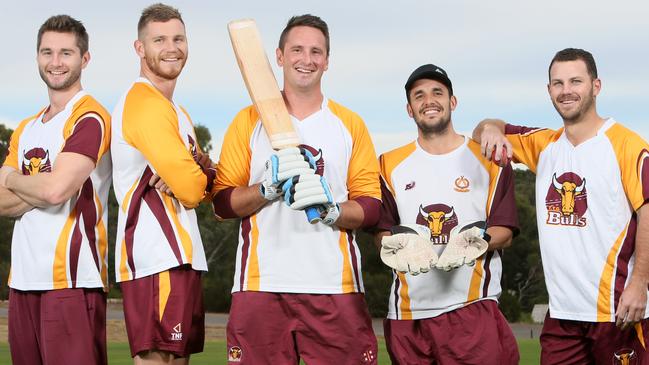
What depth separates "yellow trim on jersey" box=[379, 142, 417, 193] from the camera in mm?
5546

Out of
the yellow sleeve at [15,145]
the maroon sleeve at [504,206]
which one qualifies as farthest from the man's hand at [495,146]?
the yellow sleeve at [15,145]

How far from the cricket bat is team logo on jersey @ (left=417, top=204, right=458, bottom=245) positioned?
2.76ft

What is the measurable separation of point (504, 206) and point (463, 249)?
424 mm

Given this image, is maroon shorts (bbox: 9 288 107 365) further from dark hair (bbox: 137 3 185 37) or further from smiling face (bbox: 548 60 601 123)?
smiling face (bbox: 548 60 601 123)

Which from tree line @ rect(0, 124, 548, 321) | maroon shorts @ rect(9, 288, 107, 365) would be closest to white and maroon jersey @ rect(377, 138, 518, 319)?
maroon shorts @ rect(9, 288, 107, 365)

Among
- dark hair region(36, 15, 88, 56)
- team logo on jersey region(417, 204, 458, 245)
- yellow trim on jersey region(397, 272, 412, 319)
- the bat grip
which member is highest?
dark hair region(36, 15, 88, 56)

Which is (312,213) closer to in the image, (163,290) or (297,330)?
(297,330)

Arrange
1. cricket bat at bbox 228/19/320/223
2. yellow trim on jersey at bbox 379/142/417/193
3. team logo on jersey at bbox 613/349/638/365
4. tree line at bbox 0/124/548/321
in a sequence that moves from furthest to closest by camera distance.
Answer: tree line at bbox 0/124/548/321 < yellow trim on jersey at bbox 379/142/417/193 < team logo on jersey at bbox 613/349/638/365 < cricket bat at bbox 228/19/320/223

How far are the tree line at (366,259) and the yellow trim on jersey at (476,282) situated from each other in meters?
18.2

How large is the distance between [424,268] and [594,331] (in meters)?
1.06

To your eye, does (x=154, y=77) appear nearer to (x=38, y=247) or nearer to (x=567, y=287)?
(x=38, y=247)

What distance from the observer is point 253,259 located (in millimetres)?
4980

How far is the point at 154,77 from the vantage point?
17.0 feet

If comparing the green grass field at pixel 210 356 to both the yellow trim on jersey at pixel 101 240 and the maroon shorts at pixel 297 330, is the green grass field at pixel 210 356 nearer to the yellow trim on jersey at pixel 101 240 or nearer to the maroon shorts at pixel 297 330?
the yellow trim on jersey at pixel 101 240
